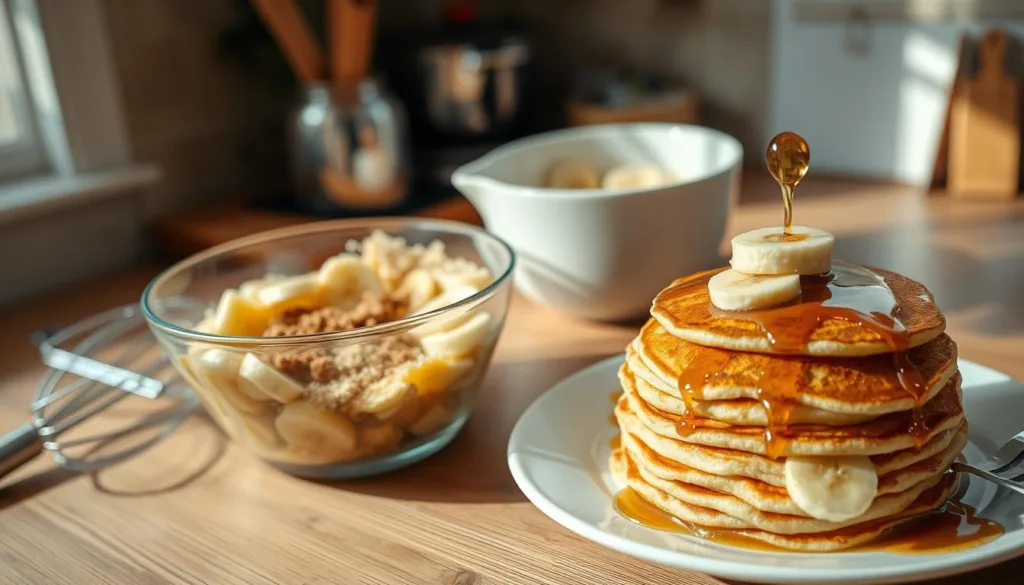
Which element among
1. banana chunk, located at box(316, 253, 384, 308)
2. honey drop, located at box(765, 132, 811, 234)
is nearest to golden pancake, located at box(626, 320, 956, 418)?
honey drop, located at box(765, 132, 811, 234)

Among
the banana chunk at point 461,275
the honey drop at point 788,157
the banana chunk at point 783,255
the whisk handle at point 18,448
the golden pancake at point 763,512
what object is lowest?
the whisk handle at point 18,448

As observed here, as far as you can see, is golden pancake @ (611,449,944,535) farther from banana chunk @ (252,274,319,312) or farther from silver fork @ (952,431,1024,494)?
banana chunk @ (252,274,319,312)

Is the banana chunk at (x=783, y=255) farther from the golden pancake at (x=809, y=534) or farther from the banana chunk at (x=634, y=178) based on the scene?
the banana chunk at (x=634, y=178)

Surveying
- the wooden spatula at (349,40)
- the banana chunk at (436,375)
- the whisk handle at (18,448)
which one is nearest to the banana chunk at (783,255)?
the banana chunk at (436,375)

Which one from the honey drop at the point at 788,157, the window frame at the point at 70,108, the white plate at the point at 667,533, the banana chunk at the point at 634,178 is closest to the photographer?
the white plate at the point at 667,533

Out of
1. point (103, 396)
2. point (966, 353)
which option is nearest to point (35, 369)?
point (103, 396)

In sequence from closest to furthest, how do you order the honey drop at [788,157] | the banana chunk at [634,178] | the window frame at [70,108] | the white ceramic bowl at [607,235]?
the honey drop at [788,157], the white ceramic bowl at [607,235], the banana chunk at [634,178], the window frame at [70,108]

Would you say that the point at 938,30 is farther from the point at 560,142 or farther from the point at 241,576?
the point at 241,576
